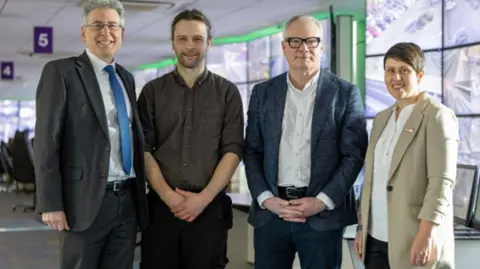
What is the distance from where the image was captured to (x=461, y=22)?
6.13m

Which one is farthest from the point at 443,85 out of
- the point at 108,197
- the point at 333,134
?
the point at 108,197

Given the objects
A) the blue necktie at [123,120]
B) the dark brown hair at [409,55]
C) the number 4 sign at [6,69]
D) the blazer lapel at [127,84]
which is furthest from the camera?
the number 4 sign at [6,69]

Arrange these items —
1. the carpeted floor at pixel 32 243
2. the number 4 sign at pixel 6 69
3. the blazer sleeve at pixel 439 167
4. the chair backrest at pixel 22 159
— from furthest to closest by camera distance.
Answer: the number 4 sign at pixel 6 69 → the chair backrest at pixel 22 159 → the carpeted floor at pixel 32 243 → the blazer sleeve at pixel 439 167

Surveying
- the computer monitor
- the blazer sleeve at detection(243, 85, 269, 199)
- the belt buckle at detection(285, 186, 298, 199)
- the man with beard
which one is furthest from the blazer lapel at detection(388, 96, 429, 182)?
the computer monitor

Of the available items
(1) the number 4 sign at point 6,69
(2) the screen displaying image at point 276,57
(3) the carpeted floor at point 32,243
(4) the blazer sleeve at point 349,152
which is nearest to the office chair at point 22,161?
(3) the carpeted floor at point 32,243

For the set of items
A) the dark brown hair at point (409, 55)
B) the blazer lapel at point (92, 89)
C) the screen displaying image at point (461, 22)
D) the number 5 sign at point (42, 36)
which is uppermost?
the number 5 sign at point (42, 36)

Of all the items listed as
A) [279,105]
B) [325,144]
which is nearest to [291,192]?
[325,144]

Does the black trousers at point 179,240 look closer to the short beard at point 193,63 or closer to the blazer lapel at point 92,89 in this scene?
the blazer lapel at point 92,89

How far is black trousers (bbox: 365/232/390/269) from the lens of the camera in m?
2.40

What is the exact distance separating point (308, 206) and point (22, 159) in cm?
790

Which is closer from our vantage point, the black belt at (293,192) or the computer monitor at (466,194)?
the black belt at (293,192)

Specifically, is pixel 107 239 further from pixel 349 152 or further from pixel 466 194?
pixel 466 194

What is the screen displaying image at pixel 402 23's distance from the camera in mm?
6480

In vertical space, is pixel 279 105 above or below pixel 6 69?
below
